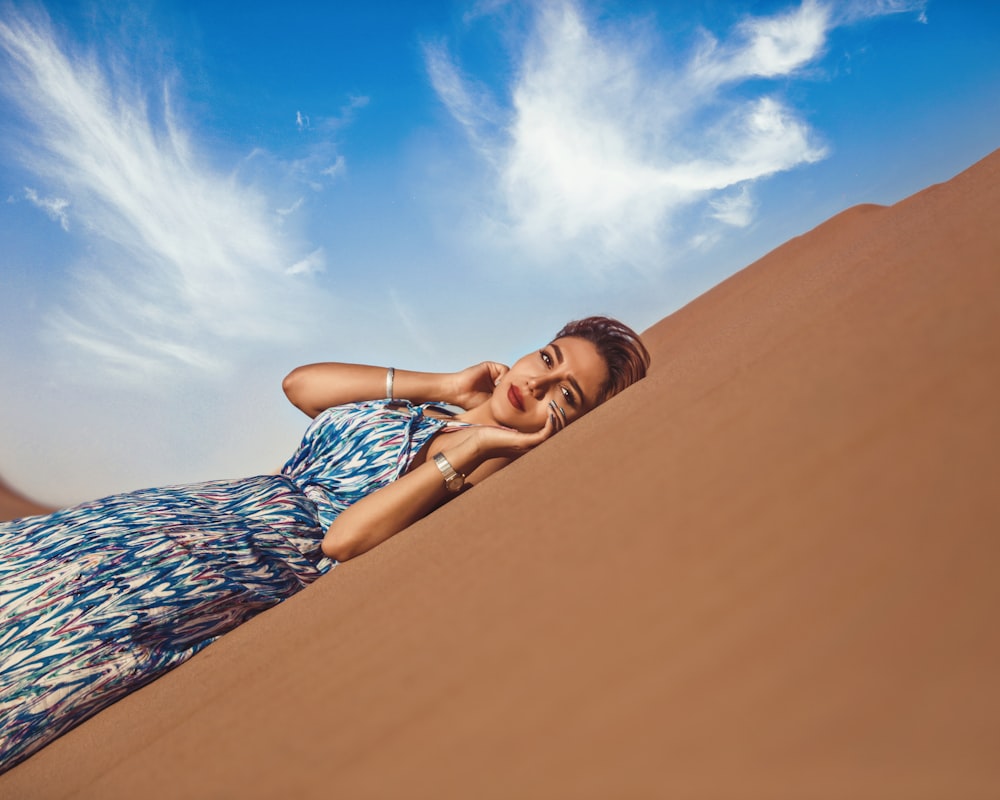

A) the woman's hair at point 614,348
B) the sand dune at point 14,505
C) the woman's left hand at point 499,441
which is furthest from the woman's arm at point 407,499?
the sand dune at point 14,505

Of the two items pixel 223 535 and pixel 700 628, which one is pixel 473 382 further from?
pixel 700 628

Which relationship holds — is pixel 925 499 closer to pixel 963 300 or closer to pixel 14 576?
pixel 963 300

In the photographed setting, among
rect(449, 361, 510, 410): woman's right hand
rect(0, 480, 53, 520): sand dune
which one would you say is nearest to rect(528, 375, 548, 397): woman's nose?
rect(449, 361, 510, 410): woman's right hand

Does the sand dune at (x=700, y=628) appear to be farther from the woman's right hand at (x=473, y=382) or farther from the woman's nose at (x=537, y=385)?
the woman's right hand at (x=473, y=382)

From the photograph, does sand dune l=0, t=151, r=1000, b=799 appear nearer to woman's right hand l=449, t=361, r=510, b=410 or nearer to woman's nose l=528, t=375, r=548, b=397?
woman's nose l=528, t=375, r=548, b=397

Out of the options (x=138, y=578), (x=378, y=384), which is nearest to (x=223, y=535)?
(x=138, y=578)

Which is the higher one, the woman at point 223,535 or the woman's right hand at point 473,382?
the woman's right hand at point 473,382

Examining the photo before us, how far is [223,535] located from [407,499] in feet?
1.93

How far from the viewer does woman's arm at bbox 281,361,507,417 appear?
3.39m

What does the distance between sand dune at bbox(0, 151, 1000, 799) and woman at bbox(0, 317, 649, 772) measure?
0.19 m

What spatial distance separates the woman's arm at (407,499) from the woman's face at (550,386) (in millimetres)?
446

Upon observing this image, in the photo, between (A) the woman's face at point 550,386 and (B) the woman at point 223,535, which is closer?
(B) the woman at point 223,535

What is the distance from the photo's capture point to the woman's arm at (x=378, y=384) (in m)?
3.39

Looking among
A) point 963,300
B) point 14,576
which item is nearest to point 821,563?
point 963,300
